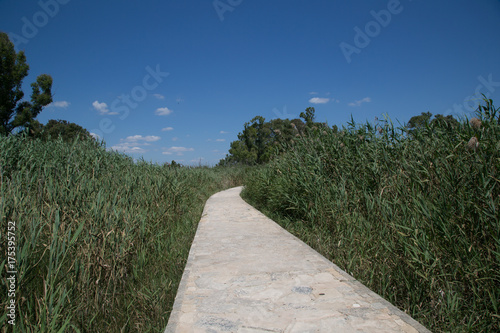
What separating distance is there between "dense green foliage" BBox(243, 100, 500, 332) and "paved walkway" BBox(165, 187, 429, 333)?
45 centimetres

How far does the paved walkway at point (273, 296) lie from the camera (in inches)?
80.6

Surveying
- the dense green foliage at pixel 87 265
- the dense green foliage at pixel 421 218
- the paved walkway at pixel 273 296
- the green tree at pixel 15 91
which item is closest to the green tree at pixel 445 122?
the dense green foliage at pixel 421 218

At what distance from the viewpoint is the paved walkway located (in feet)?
6.72

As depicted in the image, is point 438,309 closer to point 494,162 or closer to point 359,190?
point 494,162

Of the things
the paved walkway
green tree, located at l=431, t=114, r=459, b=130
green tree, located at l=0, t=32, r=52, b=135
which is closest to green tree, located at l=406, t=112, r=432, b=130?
green tree, located at l=431, t=114, r=459, b=130

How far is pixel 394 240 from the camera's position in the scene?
3377mm

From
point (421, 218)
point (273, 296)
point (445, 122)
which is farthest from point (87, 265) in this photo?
point (445, 122)

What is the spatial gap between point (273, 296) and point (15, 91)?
26719 millimetres

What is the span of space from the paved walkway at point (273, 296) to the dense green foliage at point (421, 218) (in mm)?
447

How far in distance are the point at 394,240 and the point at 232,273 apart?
2026 millimetres

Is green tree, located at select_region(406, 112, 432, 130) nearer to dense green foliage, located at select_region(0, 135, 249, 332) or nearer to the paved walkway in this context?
the paved walkway

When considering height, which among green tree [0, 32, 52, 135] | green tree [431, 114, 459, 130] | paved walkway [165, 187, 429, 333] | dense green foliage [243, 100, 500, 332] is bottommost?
paved walkway [165, 187, 429, 333]

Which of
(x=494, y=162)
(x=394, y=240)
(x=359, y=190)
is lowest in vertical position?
(x=394, y=240)

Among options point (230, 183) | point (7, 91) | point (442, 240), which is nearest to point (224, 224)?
point (442, 240)
